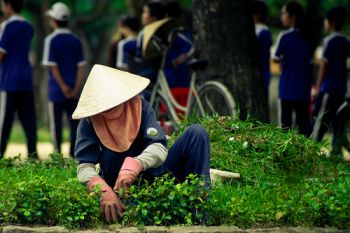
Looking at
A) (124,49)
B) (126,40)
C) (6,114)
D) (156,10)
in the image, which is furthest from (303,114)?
(6,114)

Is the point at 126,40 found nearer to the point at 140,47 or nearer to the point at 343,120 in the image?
the point at 140,47

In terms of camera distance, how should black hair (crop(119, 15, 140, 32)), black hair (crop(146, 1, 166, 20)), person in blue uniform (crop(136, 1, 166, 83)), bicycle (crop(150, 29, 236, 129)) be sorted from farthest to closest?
black hair (crop(119, 15, 140, 32)) < black hair (crop(146, 1, 166, 20)) < person in blue uniform (crop(136, 1, 166, 83)) < bicycle (crop(150, 29, 236, 129))

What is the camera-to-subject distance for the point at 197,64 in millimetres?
11422

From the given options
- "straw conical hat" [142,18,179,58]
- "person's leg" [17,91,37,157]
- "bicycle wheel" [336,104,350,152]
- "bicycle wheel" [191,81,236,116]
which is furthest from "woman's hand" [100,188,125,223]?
"person's leg" [17,91,37,157]

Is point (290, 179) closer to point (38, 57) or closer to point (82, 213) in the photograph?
point (82, 213)

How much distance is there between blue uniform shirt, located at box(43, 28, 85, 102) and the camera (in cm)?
1322

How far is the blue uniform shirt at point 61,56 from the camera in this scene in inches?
520

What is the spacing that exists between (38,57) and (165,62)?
767 inches

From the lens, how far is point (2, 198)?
7.13 m

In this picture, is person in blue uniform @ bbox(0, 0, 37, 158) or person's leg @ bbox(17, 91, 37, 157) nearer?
person in blue uniform @ bbox(0, 0, 37, 158)

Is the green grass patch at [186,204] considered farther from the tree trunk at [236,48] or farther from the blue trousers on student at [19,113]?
the blue trousers on student at [19,113]

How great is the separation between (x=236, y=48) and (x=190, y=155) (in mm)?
4941

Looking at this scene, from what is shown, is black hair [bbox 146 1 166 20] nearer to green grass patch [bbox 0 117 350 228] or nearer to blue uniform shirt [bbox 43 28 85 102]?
blue uniform shirt [bbox 43 28 85 102]

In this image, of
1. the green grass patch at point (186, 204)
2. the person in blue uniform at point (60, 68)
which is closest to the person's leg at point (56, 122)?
the person in blue uniform at point (60, 68)
